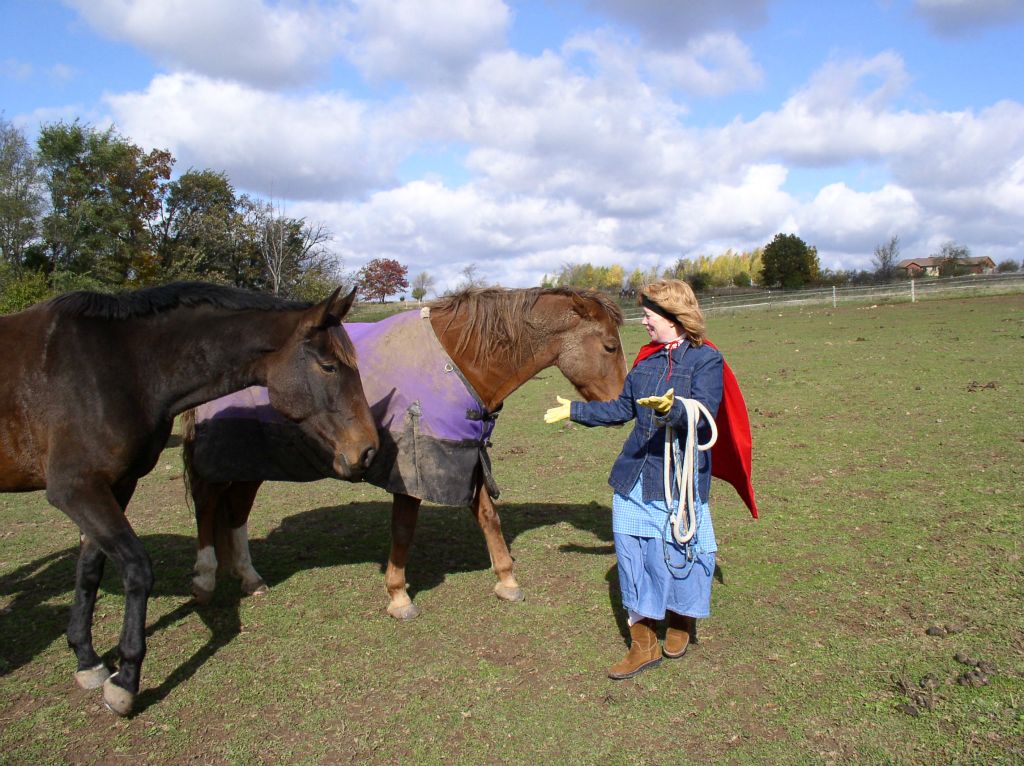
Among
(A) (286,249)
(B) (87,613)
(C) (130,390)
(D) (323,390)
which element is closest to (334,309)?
(D) (323,390)

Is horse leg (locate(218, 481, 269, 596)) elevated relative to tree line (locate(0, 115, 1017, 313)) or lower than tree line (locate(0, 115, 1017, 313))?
lower

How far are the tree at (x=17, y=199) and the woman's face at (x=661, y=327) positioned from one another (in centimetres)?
3095

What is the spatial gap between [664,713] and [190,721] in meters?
2.29

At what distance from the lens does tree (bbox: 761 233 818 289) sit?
57.8 m

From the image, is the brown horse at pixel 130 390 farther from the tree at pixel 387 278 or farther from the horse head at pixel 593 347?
the tree at pixel 387 278

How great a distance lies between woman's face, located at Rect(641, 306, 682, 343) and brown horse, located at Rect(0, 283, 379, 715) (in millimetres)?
1619

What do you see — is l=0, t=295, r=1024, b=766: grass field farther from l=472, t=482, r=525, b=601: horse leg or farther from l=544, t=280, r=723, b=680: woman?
l=544, t=280, r=723, b=680: woman

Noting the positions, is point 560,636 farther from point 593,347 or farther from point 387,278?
point 387,278

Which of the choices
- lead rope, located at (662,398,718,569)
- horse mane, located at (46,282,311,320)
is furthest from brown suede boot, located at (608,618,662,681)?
horse mane, located at (46,282,311,320)

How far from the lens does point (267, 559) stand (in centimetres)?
577

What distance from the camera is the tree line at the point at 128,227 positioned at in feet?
92.6

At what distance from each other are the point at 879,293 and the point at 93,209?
3688cm

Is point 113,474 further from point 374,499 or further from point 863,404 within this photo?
point 863,404

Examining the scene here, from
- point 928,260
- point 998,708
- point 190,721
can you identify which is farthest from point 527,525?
point 928,260
